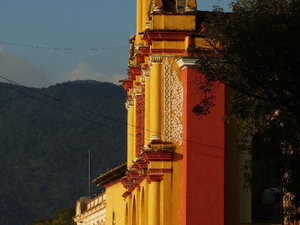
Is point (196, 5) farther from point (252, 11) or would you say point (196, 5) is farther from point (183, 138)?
point (252, 11)

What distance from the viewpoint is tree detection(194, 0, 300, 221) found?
36031mm

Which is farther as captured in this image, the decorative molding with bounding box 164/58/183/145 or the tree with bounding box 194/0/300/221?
the decorative molding with bounding box 164/58/183/145

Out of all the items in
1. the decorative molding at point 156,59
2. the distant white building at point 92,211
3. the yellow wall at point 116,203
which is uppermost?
the distant white building at point 92,211

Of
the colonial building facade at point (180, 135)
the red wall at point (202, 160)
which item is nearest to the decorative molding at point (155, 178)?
the colonial building facade at point (180, 135)

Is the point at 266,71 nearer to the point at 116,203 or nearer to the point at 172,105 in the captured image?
the point at 172,105

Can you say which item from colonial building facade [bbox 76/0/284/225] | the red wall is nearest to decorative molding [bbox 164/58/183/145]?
colonial building facade [bbox 76/0/284/225]

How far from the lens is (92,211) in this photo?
95.1 metres

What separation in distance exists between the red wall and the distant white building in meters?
35.4

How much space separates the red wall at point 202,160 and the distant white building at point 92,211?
116ft

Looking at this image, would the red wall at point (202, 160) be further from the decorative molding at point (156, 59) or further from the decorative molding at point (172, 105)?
the decorative molding at point (156, 59)

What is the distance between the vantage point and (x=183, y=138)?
5128cm

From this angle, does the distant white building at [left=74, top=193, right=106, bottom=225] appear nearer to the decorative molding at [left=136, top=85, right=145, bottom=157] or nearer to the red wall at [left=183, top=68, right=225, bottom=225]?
the decorative molding at [left=136, top=85, right=145, bottom=157]

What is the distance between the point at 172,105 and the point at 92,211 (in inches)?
1723

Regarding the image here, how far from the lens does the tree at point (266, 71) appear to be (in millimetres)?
36031
